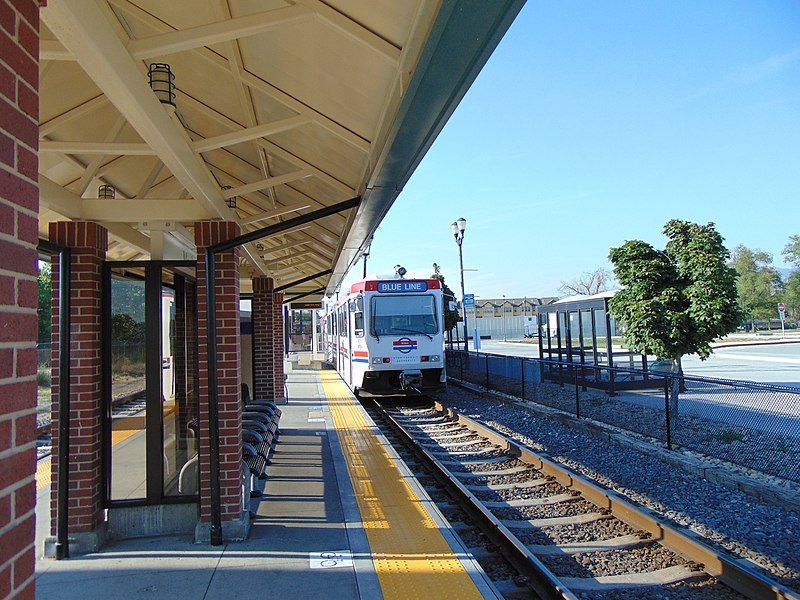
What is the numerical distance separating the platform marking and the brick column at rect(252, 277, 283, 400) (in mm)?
8462

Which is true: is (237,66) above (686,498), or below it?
above

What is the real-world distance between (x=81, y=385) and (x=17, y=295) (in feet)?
12.3

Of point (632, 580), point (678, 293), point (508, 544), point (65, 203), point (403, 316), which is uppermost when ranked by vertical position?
point (65, 203)

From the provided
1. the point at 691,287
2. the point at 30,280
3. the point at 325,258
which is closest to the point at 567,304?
the point at 691,287

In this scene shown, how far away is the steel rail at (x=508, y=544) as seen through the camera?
4.30 meters

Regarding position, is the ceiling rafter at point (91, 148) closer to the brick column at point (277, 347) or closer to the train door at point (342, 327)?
the brick column at point (277, 347)

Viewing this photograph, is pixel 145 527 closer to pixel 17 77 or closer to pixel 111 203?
pixel 111 203

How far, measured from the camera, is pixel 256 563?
4578 mm

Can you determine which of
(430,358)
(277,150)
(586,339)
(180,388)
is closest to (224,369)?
(180,388)

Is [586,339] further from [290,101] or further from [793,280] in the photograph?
[793,280]

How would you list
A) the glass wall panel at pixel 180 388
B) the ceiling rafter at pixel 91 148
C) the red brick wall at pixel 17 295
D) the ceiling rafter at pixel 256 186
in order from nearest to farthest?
the red brick wall at pixel 17 295
the ceiling rafter at pixel 91 148
the glass wall panel at pixel 180 388
the ceiling rafter at pixel 256 186

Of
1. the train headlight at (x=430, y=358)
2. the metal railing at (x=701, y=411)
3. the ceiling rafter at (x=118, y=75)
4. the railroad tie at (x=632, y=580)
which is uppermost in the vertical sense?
the ceiling rafter at (x=118, y=75)

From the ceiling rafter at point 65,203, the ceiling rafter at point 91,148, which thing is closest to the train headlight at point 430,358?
the ceiling rafter at point 65,203

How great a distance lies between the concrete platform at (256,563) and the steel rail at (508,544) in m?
0.51
